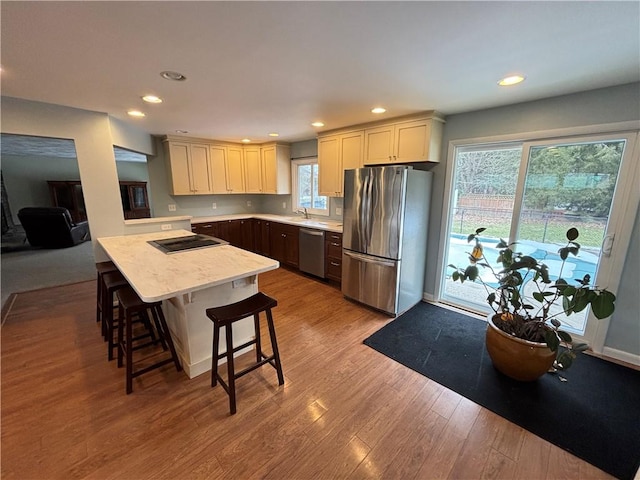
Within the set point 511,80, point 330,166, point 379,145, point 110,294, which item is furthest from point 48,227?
point 511,80

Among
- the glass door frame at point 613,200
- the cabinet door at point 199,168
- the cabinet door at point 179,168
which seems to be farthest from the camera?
the cabinet door at point 199,168

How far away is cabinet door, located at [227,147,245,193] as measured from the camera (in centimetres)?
507

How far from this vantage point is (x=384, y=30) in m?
1.41

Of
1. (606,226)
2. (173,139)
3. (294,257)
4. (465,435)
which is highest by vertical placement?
(173,139)

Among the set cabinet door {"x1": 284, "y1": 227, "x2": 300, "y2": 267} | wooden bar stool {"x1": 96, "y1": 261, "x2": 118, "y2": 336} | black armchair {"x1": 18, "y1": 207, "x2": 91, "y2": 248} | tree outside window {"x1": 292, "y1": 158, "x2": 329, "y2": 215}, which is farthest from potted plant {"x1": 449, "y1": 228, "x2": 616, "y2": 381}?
black armchair {"x1": 18, "y1": 207, "x2": 91, "y2": 248}

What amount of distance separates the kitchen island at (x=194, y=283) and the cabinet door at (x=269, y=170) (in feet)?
9.24

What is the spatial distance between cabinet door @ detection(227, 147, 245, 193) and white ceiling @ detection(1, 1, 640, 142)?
2373 mm

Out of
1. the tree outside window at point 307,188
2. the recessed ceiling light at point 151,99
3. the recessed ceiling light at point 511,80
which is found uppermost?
the recessed ceiling light at point 511,80

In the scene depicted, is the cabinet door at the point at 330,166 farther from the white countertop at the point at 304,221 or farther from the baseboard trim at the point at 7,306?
the baseboard trim at the point at 7,306

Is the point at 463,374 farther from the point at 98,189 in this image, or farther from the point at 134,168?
the point at 134,168

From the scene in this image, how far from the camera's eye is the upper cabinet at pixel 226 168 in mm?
4512

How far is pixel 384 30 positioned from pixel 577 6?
0.88m

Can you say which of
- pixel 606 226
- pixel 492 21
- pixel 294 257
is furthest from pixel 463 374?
pixel 294 257

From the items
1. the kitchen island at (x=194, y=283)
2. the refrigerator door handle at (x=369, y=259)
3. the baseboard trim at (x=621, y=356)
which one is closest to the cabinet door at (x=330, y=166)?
the refrigerator door handle at (x=369, y=259)
